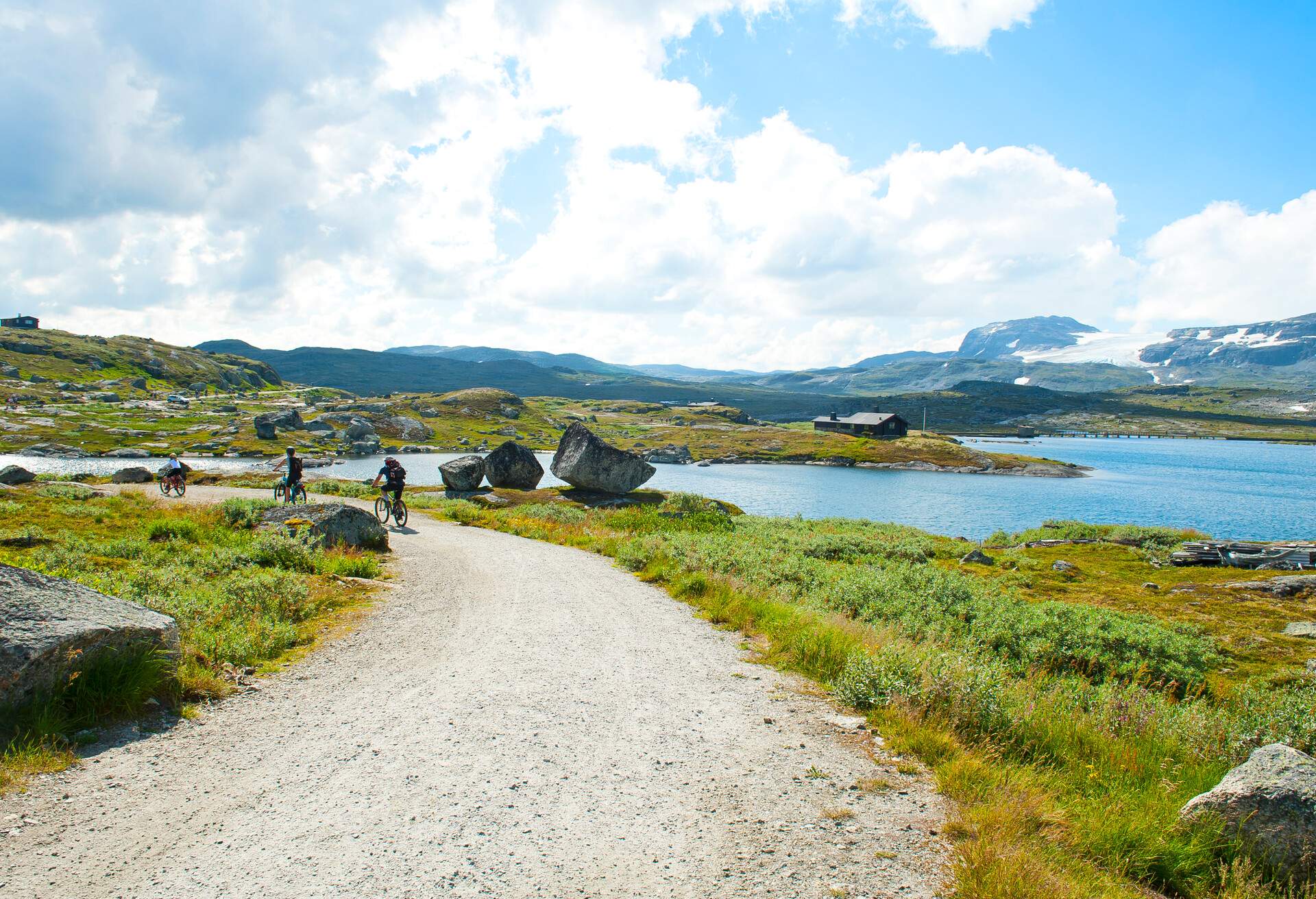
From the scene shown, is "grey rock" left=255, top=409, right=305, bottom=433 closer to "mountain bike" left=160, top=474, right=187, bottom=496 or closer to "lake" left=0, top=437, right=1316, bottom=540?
"lake" left=0, top=437, right=1316, bottom=540

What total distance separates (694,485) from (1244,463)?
4966 inches

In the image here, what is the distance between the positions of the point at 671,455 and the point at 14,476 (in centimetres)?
11839

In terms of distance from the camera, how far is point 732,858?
6191 millimetres

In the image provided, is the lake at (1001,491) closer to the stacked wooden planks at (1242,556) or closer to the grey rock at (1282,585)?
the stacked wooden planks at (1242,556)

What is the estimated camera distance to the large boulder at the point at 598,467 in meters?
50.9

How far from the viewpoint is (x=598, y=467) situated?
51.0 meters

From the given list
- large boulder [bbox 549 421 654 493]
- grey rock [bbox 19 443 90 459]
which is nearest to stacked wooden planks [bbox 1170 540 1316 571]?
large boulder [bbox 549 421 654 493]

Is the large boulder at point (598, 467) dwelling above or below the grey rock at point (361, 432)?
above

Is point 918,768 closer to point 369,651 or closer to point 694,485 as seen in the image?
point 369,651

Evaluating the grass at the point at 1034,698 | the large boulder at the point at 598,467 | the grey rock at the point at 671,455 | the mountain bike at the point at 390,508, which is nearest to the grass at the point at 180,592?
the mountain bike at the point at 390,508

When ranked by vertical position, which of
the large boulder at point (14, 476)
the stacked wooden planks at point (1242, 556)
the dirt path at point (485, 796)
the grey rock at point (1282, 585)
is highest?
the dirt path at point (485, 796)

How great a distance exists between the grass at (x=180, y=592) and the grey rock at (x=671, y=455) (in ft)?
410

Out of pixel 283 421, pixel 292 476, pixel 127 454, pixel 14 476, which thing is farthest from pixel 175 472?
pixel 283 421

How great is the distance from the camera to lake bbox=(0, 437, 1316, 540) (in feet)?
247
